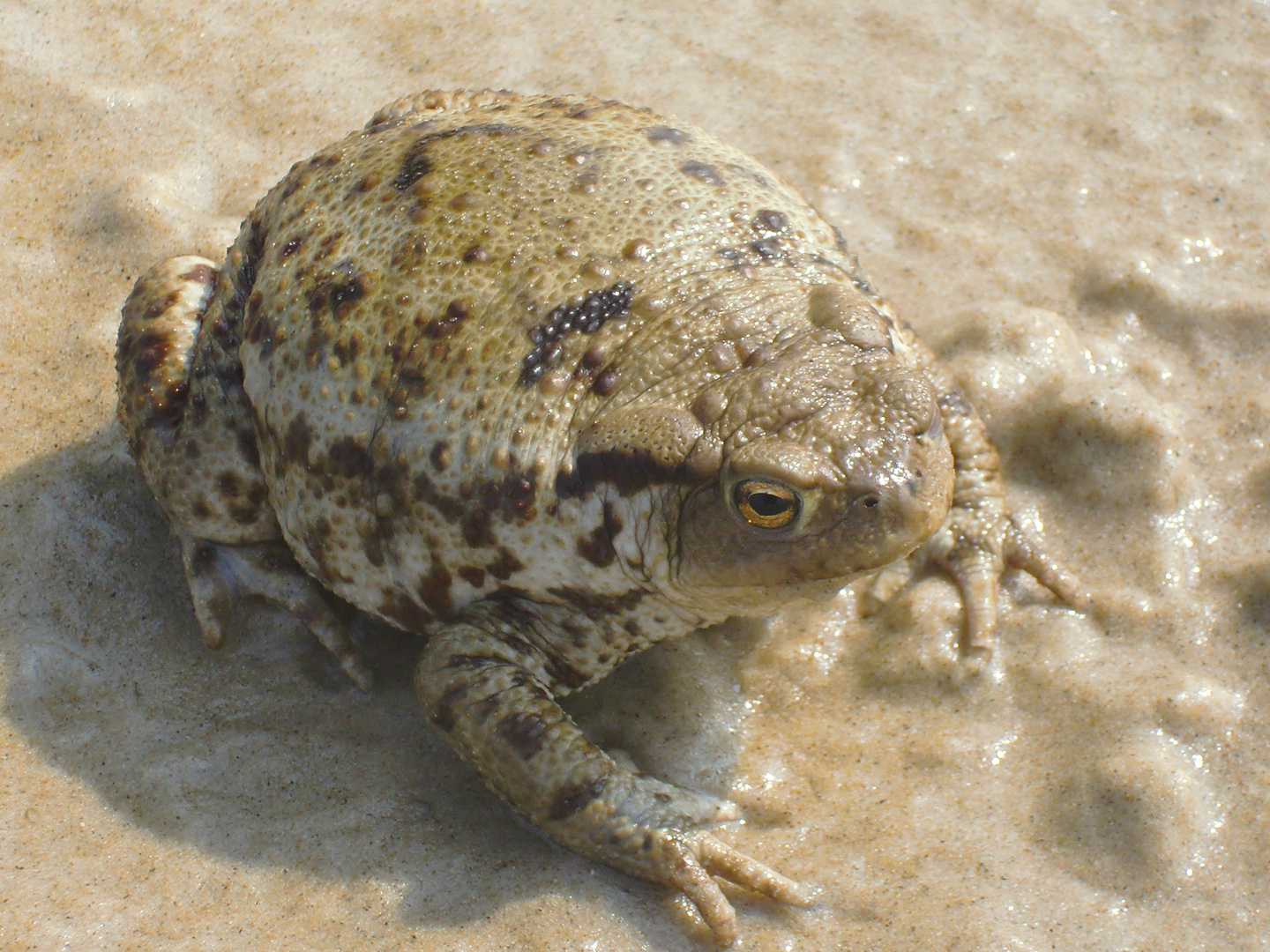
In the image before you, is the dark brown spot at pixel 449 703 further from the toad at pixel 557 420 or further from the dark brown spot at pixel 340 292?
the dark brown spot at pixel 340 292

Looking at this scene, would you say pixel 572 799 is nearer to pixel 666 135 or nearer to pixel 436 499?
pixel 436 499

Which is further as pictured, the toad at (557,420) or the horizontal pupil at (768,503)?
the toad at (557,420)

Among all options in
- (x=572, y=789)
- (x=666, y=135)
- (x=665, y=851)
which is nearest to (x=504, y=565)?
(x=572, y=789)

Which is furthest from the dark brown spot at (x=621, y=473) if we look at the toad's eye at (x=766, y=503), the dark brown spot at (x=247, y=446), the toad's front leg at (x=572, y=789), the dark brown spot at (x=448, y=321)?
the dark brown spot at (x=247, y=446)

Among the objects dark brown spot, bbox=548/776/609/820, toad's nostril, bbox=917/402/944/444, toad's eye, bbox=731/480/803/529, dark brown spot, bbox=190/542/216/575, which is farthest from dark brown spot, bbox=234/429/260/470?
toad's nostril, bbox=917/402/944/444

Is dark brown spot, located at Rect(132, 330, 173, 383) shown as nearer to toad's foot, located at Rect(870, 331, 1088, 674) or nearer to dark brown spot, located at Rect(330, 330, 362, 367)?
dark brown spot, located at Rect(330, 330, 362, 367)
